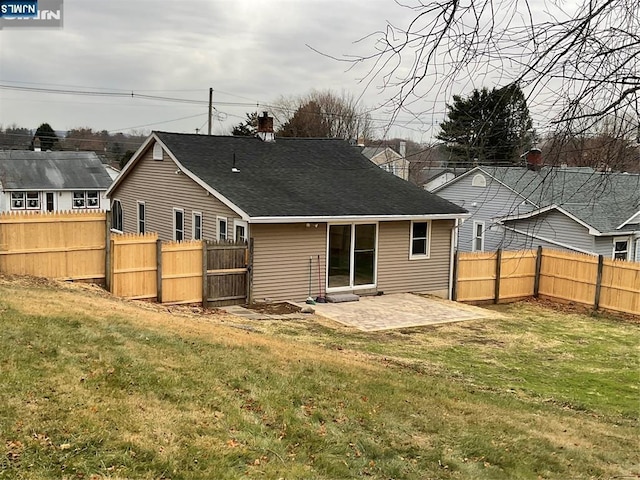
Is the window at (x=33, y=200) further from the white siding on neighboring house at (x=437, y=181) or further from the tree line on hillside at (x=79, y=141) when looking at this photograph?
the white siding on neighboring house at (x=437, y=181)

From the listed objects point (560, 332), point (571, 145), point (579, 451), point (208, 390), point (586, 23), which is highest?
point (586, 23)

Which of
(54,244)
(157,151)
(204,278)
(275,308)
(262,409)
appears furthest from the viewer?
(157,151)

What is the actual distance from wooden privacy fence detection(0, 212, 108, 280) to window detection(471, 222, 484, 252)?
16.6 meters

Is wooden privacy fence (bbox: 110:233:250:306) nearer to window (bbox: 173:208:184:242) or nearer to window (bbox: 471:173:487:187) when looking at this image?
window (bbox: 173:208:184:242)

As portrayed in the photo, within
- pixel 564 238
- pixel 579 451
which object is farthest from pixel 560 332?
pixel 579 451

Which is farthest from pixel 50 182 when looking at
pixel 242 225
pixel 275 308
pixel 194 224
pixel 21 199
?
pixel 275 308

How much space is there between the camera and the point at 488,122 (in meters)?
4.51

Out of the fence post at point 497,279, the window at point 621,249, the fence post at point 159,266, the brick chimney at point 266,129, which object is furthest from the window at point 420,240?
the window at point 621,249

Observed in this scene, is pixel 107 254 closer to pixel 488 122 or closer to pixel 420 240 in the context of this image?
pixel 420 240

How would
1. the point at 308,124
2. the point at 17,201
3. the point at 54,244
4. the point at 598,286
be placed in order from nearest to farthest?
the point at 54,244 → the point at 598,286 → the point at 17,201 → the point at 308,124

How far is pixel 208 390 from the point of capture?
6219 mm

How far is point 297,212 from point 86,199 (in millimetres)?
34137

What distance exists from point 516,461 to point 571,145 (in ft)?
9.39

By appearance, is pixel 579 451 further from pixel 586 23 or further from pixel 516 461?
pixel 586 23
